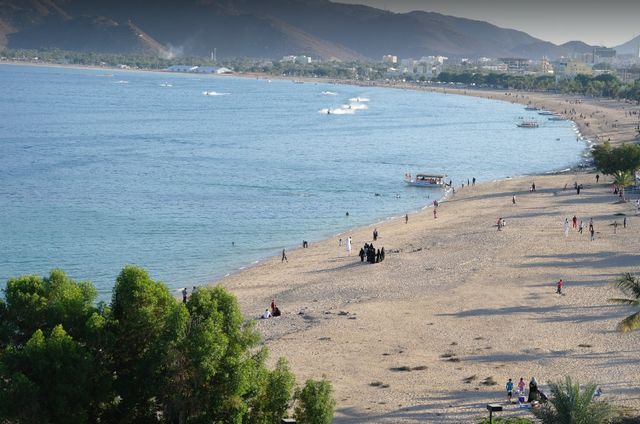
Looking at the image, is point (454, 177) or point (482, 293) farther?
point (454, 177)

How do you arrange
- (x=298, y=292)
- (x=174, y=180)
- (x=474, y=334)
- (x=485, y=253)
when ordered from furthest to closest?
(x=174, y=180) → (x=485, y=253) → (x=298, y=292) → (x=474, y=334)

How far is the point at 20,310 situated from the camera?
11430mm

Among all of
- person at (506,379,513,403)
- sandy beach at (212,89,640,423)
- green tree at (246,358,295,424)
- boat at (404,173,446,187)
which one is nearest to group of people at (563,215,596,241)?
sandy beach at (212,89,640,423)

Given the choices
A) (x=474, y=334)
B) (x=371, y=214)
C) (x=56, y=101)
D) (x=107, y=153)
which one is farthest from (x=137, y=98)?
(x=474, y=334)

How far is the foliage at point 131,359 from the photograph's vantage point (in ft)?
34.8

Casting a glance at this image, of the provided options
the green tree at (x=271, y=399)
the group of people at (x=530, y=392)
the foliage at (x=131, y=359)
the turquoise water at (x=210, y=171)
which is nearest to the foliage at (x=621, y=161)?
the turquoise water at (x=210, y=171)

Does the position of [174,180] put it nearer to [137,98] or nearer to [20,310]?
[20,310]

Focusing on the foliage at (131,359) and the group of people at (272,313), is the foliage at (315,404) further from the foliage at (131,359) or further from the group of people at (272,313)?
the group of people at (272,313)

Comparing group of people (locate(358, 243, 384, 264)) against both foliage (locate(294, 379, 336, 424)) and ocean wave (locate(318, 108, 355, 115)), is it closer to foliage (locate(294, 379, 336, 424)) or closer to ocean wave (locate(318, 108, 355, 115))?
foliage (locate(294, 379, 336, 424))

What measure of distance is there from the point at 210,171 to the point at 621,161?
23.2m

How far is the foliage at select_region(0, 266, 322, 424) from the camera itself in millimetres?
10594

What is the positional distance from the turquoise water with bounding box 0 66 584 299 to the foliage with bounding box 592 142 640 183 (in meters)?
8.36

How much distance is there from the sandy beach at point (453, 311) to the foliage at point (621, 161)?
14.0ft

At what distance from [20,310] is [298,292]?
1362 centimetres
